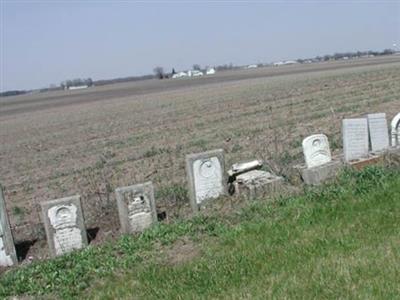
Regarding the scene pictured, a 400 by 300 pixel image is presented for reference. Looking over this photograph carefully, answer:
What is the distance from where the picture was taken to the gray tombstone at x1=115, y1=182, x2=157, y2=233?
609 cm

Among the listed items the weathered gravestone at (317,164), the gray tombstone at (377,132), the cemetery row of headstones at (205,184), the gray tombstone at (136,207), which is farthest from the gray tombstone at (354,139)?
the gray tombstone at (136,207)

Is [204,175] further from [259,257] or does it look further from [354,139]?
[354,139]

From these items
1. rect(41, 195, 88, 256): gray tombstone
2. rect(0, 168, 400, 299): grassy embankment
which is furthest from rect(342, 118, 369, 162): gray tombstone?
rect(41, 195, 88, 256): gray tombstone

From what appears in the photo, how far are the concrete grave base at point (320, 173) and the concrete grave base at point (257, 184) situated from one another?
376mm

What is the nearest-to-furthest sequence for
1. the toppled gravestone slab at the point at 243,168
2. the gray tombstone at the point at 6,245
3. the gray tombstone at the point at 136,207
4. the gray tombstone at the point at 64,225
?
1. the gray tombstone at the point at 6,245
2. the gray tombstone at the point at 64,225
3. the gray tombstone at the point at 136,207
4. the toppled gravestone slab at the point at 243,168

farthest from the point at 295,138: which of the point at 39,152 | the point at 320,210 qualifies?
the point at 39,152

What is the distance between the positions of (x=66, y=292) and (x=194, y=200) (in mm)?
2571

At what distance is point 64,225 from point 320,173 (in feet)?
11.5

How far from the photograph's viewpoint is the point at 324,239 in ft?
15.4

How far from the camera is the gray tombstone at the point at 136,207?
6.09 metres

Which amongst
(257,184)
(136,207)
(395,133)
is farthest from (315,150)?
(136,207)

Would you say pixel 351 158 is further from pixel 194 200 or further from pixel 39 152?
pixel 39 152

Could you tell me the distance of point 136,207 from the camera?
6.17 meters

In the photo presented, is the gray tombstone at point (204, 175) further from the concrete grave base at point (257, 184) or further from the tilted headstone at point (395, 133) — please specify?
the tilted headstone at point (395, 133)
